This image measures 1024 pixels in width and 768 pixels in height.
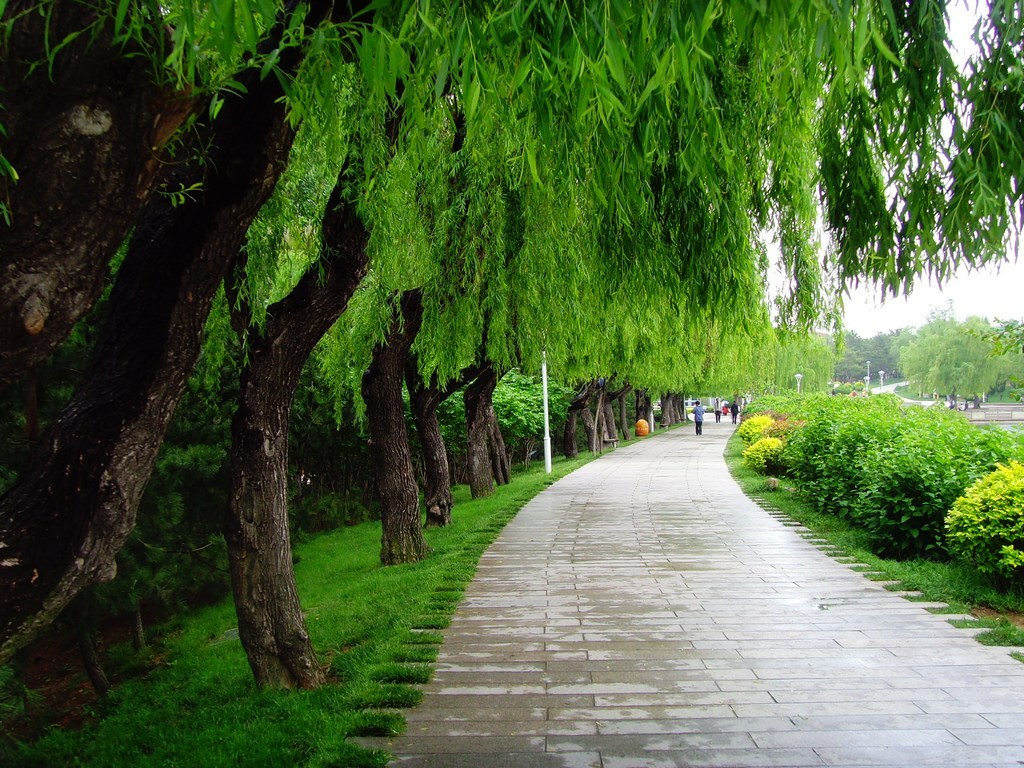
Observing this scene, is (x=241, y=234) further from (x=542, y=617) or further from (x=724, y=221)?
(x=542, y=617)

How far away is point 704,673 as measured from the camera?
505cm

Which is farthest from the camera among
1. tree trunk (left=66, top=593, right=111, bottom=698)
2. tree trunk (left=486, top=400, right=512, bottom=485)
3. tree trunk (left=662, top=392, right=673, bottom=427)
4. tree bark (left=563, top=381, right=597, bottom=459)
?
tree trunk (left=662, top=392, right=673, bottom=427)

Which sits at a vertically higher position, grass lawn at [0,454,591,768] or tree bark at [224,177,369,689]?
tree bark at [224,177,369,689]

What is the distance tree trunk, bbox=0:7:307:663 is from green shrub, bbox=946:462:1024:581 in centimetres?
630

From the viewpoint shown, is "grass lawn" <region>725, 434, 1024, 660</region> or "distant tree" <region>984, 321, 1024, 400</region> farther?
"distant tree" <region>984, 321, 1024, 400</region>

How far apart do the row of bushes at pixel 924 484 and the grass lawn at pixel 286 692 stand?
4743 millimetres

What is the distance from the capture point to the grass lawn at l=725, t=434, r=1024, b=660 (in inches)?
231

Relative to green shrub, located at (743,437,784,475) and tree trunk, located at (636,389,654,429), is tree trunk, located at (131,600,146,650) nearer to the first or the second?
green shrub, located at (743,437,784,475)

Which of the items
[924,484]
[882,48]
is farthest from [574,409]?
[882,48]

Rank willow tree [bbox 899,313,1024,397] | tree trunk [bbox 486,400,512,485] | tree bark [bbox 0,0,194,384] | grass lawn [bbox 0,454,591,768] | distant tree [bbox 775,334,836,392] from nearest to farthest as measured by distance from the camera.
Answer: tree bark [bbox 0,0,194,384]
grass lawn [bbox 0,454,591,768]
tree trunk [bbox 486,400,512,485]
distant tree [bbox 775,334,836,392]
willow tree [bbox 899,313,1024,397]

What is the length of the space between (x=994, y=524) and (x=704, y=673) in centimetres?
318

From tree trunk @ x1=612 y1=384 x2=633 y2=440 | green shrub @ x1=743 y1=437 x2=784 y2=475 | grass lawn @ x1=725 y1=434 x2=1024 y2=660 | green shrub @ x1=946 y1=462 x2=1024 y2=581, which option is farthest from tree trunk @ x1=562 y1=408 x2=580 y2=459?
green shrub @ x1=946 y1=462 x2=1024 y2=581

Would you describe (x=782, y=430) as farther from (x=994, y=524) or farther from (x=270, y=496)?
(x=270, y=496)

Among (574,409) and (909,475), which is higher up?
(574,409)
